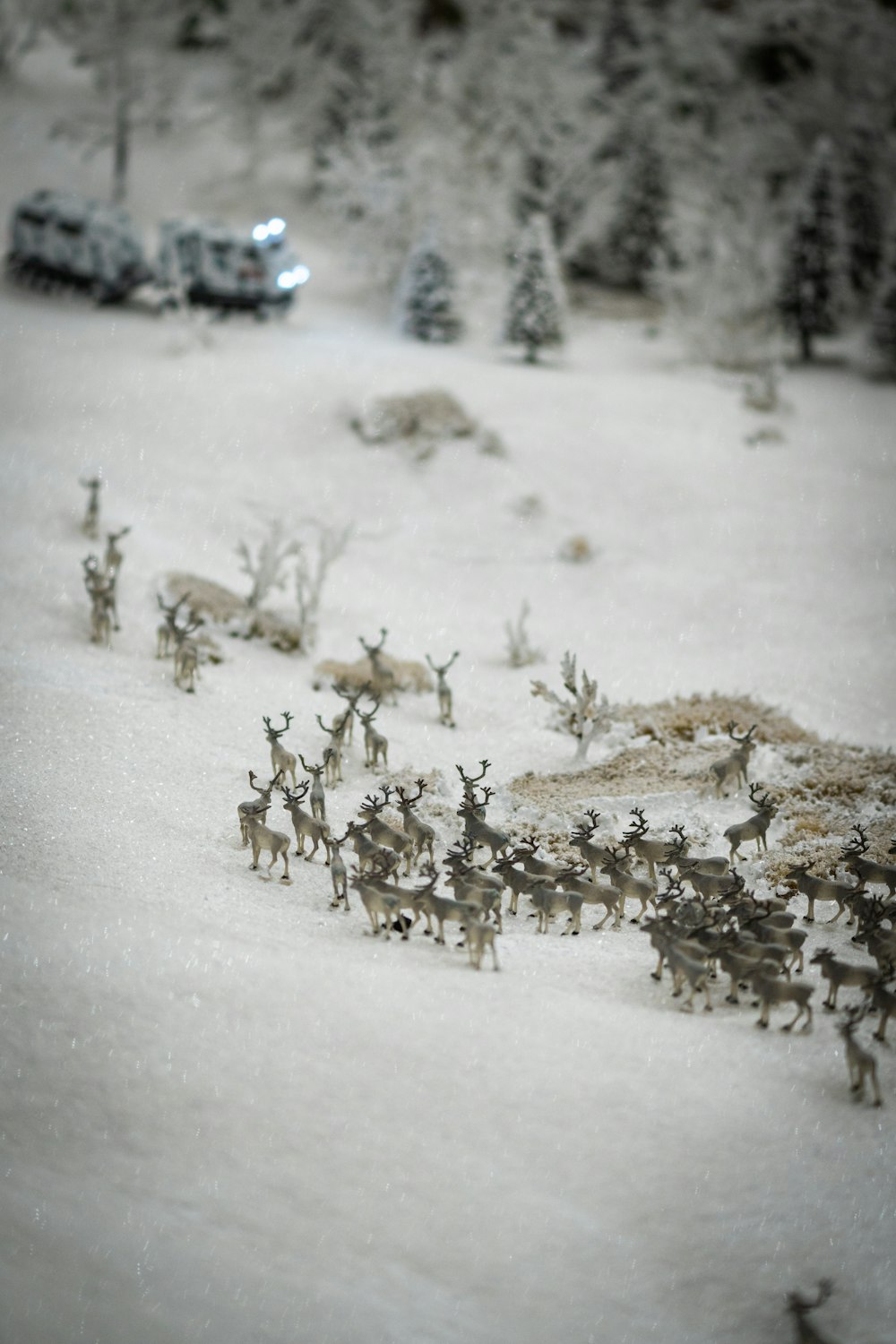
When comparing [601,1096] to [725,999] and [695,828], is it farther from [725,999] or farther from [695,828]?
[695,828]

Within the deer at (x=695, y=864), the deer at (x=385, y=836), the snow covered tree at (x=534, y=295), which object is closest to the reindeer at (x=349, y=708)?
the deer at (x=385, y=836)

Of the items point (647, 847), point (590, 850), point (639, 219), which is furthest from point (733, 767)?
point (639, 219)

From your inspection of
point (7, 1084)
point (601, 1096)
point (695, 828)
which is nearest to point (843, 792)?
point (695, 828)

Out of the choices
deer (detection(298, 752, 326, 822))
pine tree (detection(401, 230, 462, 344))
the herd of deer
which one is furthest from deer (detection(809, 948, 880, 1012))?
pine tree (detection(401, 230, 462, 344))

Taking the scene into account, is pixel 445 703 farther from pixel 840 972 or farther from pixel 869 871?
pixel 840 972

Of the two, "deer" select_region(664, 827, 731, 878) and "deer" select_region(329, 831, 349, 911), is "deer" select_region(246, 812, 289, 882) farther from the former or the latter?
"deer" select_region(664, 827, 731, 878)

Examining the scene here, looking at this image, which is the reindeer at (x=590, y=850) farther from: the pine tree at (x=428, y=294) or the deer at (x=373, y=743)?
the pine tree at (x=428, y=294)
